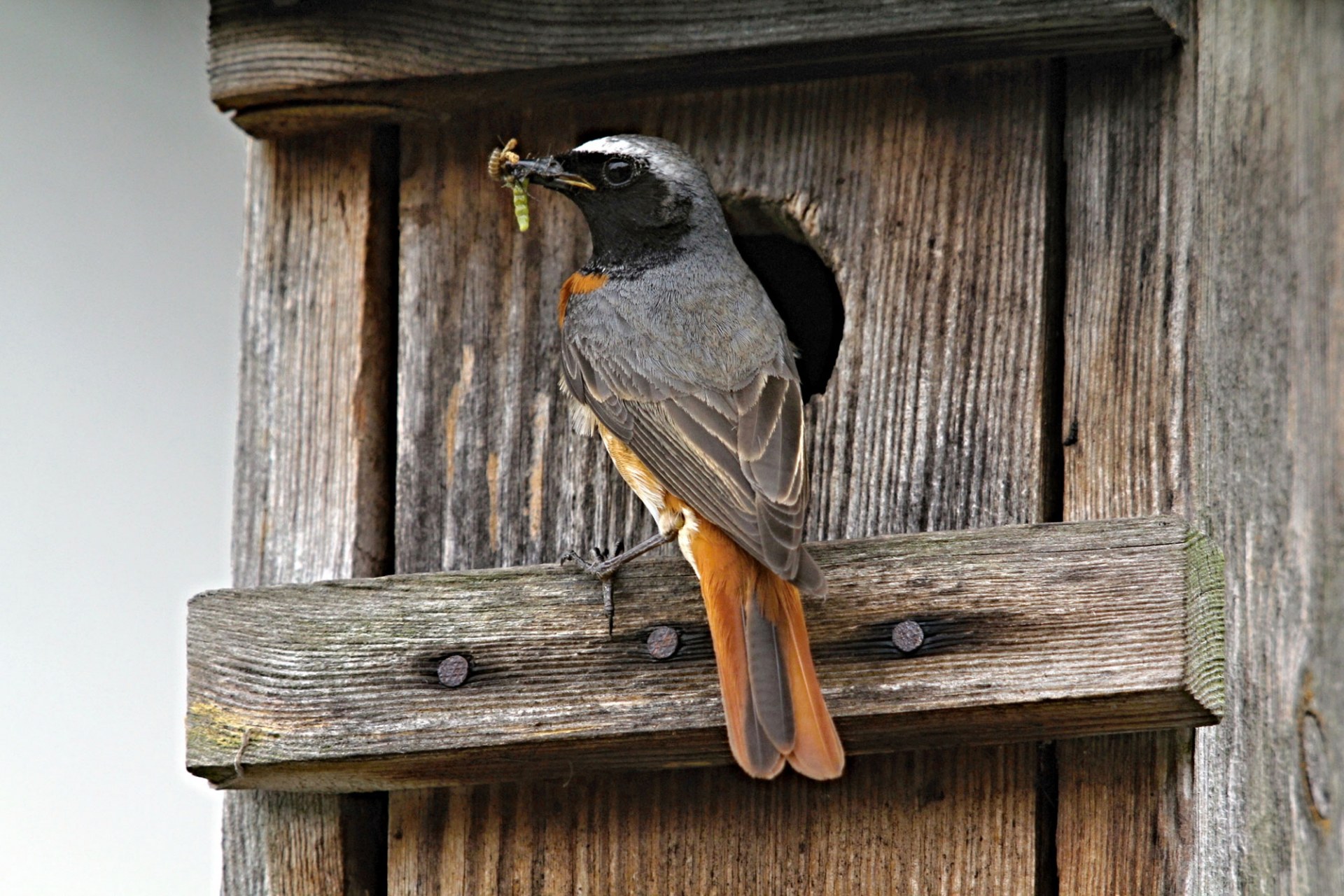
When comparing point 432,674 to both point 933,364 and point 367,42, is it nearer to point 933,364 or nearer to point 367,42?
point 933,364

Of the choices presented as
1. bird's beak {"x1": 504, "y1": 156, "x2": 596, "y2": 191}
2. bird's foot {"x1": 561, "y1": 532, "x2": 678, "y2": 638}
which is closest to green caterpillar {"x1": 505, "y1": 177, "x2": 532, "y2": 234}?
bird's beak {"x1": 504, "y1": 156, "x2": 596, "y2": 191}

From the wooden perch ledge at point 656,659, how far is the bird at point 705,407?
107 millimetres

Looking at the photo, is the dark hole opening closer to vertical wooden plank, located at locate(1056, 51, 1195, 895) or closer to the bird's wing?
the bird's wing

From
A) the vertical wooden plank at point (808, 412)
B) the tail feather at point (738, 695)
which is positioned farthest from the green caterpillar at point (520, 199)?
the tail feather at point (738, 695)

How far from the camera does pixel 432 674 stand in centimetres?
334

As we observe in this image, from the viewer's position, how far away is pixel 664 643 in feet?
10.7

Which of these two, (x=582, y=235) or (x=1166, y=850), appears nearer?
(x=1166, y=850)

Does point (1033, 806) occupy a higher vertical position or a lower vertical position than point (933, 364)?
lower

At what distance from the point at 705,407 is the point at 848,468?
0.31m

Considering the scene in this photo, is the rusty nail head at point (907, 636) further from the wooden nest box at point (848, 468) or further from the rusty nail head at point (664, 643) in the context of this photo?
the rusty nail head at point (664, 643)

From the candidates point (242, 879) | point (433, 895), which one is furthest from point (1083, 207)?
point (242, 879)

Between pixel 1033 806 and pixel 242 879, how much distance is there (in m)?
1.61

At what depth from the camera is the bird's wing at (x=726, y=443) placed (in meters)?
3.16

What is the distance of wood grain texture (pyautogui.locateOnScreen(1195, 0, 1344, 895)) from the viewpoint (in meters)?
3.18
